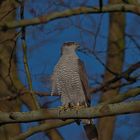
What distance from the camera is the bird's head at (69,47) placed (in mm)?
4977

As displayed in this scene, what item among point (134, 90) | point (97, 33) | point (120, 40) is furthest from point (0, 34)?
point (134, 90)

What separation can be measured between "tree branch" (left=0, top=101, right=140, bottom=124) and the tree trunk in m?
2.96

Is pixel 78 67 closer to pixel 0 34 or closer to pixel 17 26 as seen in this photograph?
pixel 17 26

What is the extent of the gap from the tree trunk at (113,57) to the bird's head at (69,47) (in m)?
1.54

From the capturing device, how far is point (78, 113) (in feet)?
11.4

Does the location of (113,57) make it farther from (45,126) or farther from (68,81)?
(68,81)

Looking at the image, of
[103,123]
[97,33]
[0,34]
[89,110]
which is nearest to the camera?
[89,110]

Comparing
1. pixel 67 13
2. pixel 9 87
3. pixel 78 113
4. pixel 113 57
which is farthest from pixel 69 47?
pixel 113 57

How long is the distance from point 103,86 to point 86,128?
6.05 ft

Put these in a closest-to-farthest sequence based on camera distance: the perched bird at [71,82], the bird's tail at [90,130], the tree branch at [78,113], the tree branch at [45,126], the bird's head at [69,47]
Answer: the tree branch at [78,113] → the bird's tail at [90,130] → the perched bird at [71,82] → the bird's head at [69,47] → the tree branch at [45,126]

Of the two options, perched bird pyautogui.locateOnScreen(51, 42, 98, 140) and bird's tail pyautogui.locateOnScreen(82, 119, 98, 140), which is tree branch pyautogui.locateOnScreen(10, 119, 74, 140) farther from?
bird's tail pyautogui.locateOnScreen(82, 119, 98, 140)

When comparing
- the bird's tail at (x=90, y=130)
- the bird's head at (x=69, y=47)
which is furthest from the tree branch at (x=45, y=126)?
the bird's tail at (x=90, y=130)

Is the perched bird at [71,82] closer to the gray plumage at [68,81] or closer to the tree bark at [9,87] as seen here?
the gray plumage at [68,81]

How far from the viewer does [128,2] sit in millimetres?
4883
